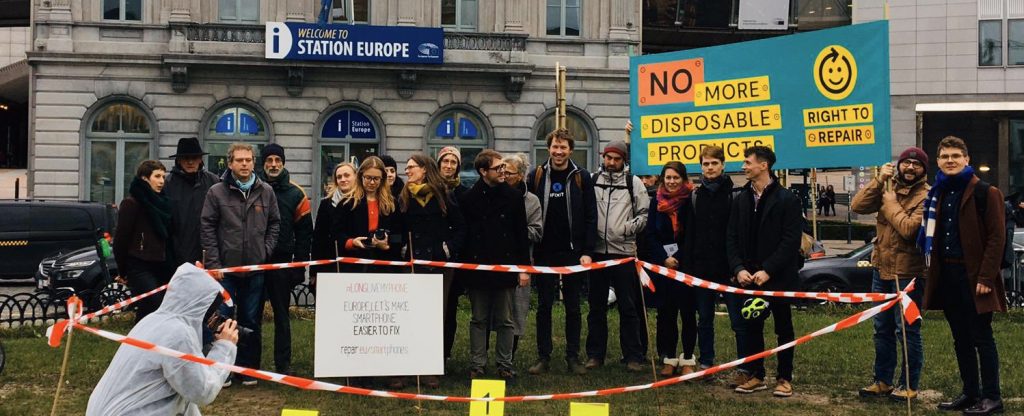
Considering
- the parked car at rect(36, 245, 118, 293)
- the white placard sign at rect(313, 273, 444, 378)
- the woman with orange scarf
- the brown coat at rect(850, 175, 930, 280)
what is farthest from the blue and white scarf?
the parked car at rect(36, 245, 118, 293)

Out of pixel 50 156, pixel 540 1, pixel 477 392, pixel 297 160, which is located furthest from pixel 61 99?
pixel 477 392

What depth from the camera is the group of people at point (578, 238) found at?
7758 millimetres

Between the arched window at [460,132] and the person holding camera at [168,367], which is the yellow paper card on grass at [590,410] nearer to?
the person holding camera at [168,367]

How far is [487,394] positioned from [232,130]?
1053 inches

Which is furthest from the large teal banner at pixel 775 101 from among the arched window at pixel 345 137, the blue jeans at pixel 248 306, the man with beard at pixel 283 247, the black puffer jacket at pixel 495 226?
the arched window at pixel 345 137

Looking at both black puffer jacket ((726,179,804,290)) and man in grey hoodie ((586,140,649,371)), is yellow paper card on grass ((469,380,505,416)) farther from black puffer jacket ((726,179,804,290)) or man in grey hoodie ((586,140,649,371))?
man in grey hoodie ((586,140,649,371))

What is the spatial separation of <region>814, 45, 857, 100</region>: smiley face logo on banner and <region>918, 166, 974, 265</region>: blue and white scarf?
4.02m

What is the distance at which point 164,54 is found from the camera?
1214 inches

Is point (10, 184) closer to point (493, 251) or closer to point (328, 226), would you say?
point (328, 226)

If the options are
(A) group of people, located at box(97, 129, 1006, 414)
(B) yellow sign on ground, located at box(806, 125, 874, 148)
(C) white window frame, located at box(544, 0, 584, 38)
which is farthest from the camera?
(C) white window frame, located at box(544, 0, 584, 38)

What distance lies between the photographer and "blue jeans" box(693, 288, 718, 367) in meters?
9.15

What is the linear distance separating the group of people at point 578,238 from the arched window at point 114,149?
23234 millimetres

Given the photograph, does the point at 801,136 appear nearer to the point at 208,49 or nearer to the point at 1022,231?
the point at 1022,231

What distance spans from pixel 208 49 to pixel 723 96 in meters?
22.0
